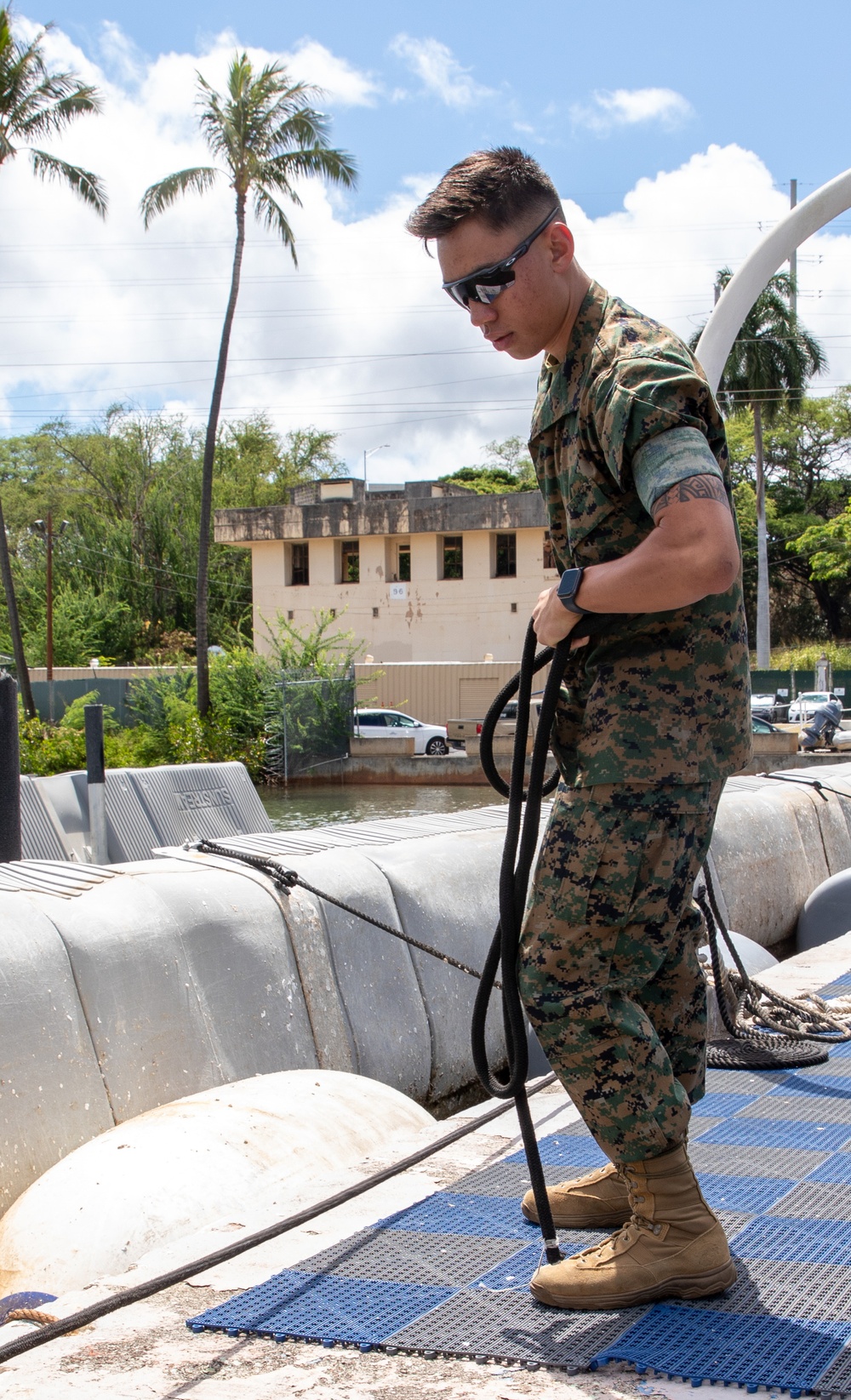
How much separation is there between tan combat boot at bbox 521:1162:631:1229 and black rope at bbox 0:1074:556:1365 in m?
0.56

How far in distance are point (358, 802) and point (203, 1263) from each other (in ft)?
104

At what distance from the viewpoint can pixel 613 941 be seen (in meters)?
2.57

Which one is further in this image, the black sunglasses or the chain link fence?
the chain link fence

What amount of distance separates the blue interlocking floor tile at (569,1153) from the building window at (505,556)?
161 feet

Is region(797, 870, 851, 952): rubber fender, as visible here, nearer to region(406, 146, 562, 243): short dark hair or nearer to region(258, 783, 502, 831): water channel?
region(406, 146, 562, 243): short dark hair

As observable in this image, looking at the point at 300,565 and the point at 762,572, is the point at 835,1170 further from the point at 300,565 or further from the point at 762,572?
the point at 300,565

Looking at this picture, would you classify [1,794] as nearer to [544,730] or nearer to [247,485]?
[544,730]

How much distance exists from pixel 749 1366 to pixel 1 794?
5.56 metres

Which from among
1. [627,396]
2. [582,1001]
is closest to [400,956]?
[582,1001]

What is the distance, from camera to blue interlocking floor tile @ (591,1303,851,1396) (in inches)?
91.5

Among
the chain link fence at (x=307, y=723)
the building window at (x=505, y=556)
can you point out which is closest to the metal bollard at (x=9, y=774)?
the chain link fence at (x=307, y=723)

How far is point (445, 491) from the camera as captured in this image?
5588cm

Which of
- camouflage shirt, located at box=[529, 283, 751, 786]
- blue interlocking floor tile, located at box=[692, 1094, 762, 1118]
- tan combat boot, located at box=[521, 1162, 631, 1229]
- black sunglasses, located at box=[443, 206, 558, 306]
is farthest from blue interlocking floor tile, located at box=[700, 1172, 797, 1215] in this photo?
black sunglasses, located at box=[443, 206, 558, 306]

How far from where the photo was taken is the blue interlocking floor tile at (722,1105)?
403 centimetres
